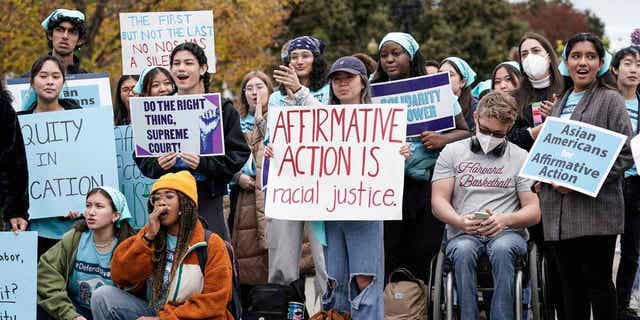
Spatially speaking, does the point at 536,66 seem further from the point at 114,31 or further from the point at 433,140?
the point at 114,31

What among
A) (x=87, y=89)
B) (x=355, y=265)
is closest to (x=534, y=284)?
(x=355, y=265)

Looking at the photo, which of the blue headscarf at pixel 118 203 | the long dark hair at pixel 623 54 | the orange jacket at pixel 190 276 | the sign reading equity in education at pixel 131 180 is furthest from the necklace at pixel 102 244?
the long dark hair at pixel 623 54

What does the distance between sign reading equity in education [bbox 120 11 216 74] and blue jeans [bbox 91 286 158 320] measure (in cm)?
339

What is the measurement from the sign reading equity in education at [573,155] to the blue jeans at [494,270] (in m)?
0.46

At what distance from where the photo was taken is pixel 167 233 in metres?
7.05

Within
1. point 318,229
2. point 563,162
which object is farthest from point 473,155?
point 318,229

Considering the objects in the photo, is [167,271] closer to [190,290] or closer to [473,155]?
[190,290]

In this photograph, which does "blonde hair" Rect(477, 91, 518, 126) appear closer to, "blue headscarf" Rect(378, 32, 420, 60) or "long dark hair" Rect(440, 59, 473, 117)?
"blue headscarf" Rect(378, 32, 420, 60)

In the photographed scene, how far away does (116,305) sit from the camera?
22.6ft

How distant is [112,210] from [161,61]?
8.80 feet

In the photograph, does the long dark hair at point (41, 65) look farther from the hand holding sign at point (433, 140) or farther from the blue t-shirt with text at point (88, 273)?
the hand holding sign at point (433, 140)

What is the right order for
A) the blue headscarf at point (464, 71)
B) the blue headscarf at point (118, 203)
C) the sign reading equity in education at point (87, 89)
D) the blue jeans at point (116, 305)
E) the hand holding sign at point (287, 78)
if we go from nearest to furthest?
the blue jeans at point (116, 305)
the hand holding sign at point (287, 78)
the blue headscarf at point (118, 203)
the sign reading equity in education at point (87, 89)
the blue headscarf at point (464, 71)

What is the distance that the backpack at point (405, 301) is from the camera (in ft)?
24.8

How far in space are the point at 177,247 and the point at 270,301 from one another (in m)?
0.83
